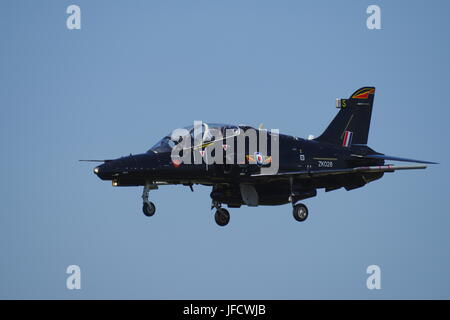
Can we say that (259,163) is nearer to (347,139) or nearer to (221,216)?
(221,216)

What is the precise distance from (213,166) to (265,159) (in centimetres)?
231

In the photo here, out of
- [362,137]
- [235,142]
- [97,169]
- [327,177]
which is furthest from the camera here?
[362,137]

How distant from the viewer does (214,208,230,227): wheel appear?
127ft

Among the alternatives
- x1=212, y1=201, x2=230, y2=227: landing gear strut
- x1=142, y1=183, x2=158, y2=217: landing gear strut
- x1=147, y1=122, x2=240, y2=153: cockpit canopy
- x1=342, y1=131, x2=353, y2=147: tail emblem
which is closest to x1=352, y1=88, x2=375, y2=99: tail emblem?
x1=342, y1=131, x2=353, y2=147: tail emblem

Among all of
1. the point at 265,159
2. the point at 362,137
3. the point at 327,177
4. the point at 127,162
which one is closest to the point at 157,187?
the point at 127,162

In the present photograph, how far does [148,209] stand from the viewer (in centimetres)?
3506

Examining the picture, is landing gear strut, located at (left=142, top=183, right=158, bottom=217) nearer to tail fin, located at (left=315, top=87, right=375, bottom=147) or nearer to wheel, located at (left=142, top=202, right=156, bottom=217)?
wheel, located at (left=142, top=202, right=156, bottom=217)

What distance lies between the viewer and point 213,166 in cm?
3597

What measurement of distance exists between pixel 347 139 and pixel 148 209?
33.7 ft

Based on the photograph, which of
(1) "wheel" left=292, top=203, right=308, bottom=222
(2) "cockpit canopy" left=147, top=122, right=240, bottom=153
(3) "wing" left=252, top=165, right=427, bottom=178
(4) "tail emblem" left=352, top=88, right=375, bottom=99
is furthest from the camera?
(4) "tail emblem" left=352, top=88, right=375, bottom=99

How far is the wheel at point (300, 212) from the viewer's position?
3753 centimetres

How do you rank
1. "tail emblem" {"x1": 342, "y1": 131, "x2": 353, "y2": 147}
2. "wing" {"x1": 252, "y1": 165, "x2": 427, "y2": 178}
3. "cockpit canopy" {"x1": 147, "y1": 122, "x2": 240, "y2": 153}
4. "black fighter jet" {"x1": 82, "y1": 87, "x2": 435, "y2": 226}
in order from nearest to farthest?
"black fighter jet" {"x1": 82, "y1": 87, "x2": 435, "y2": 226} < "cockpit canopy" {"x1": 147, "y1": 122, "x2": 240, "y2": 153} < "wing" {"x1": 252, "y1": 165, "x2": 427, "y2": 178} < "tail emblem" {"x1": 342, "y1": 131, "x2": 353, "y2": 147}

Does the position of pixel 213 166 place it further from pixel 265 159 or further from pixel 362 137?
pixel 362 137

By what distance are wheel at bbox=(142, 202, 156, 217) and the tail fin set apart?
900 cm
